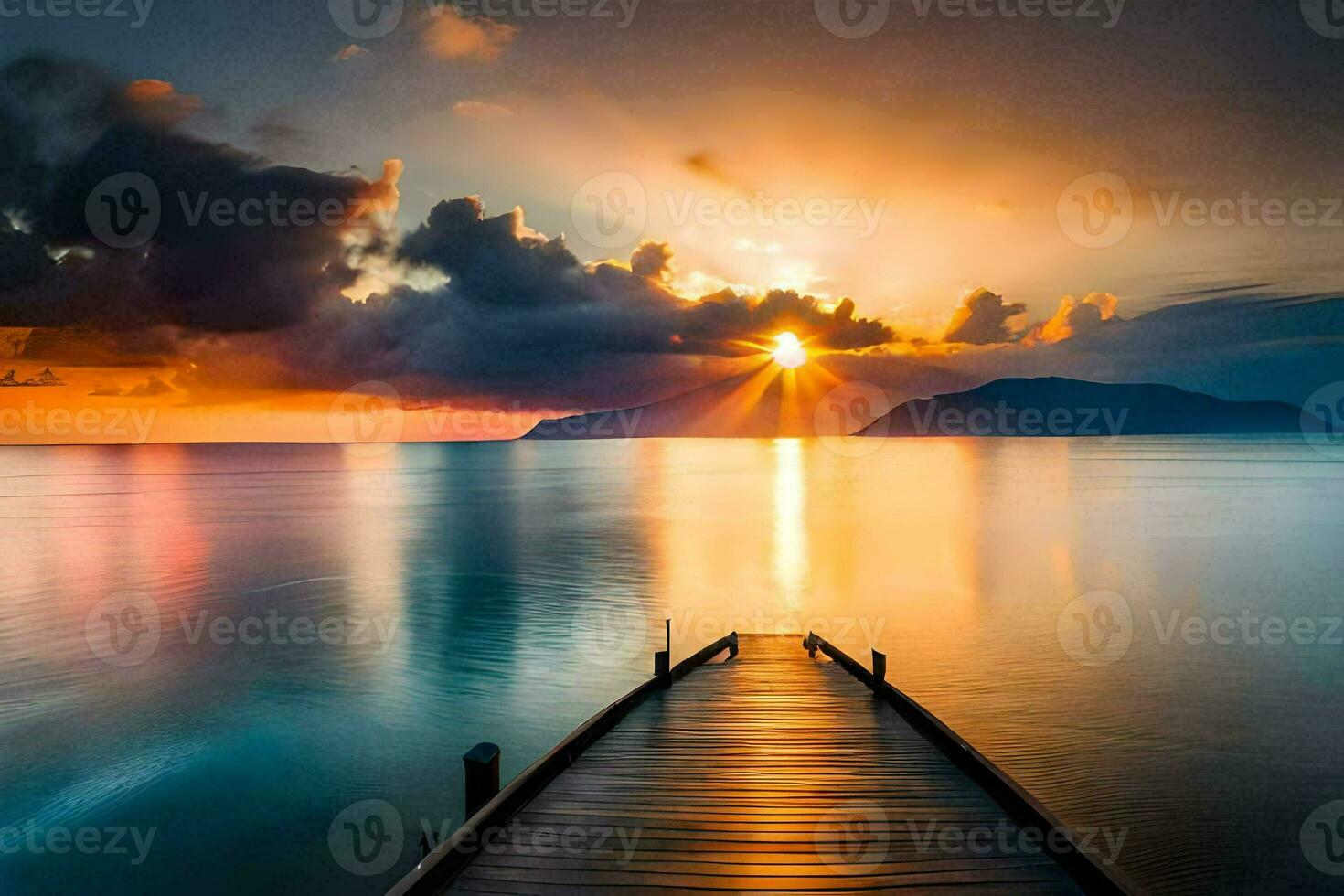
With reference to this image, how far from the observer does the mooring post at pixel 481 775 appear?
265 inches

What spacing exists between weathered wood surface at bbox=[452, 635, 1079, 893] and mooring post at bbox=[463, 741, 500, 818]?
48 centimetres

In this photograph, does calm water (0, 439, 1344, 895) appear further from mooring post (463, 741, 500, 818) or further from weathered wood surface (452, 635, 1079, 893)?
weathered wood surface (452, 635, 1079, 893)

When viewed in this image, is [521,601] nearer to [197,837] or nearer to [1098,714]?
[197,837]

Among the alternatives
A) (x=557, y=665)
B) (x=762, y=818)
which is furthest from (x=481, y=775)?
(x=557, y=665)

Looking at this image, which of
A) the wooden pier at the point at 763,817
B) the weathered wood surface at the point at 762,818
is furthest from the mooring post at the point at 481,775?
the weathered wood surface at the point at 762,818

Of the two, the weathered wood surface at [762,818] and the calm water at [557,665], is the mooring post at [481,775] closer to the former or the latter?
the weathered wood surface at [762,818]

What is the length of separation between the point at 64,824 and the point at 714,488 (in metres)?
80.6

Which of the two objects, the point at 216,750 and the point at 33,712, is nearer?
the point at 216,750

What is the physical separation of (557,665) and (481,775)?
42.5 feet

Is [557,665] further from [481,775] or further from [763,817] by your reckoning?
[763,817]

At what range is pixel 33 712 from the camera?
16312 mm

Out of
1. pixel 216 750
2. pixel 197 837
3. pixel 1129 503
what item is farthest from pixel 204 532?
pixel 1129 503

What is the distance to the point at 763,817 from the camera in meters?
6.59

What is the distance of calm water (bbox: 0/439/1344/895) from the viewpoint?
1088 cm
